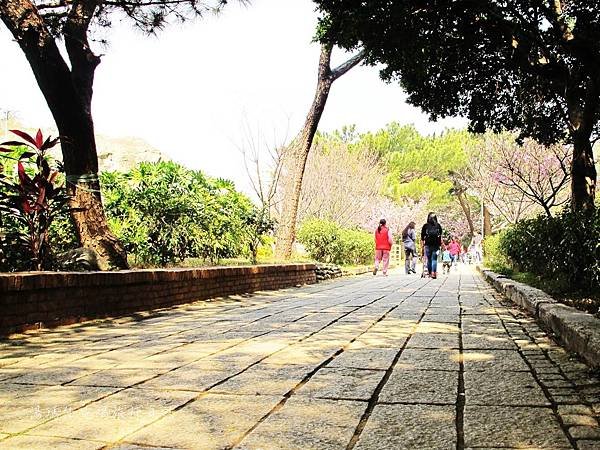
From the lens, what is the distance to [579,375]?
10.6 feet

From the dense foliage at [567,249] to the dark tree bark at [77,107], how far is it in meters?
5.22

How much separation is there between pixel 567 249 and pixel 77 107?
20.3 ft

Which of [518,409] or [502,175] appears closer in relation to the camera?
[518,409]

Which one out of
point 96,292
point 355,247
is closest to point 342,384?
point 96,292

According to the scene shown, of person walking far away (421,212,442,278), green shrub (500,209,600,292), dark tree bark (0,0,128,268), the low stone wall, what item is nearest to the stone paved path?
the low stone wall

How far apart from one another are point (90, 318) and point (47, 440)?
11.9 ft

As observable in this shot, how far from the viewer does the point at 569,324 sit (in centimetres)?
402

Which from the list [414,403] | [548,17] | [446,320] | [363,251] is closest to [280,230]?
[548,17]

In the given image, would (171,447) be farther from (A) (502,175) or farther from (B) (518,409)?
(A) (502,175)

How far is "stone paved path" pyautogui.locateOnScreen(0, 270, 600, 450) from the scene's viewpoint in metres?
2.25

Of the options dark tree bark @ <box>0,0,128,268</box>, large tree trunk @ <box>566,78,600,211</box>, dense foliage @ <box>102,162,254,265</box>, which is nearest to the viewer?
dark tree bark @ <box>0,0,128,268</box>

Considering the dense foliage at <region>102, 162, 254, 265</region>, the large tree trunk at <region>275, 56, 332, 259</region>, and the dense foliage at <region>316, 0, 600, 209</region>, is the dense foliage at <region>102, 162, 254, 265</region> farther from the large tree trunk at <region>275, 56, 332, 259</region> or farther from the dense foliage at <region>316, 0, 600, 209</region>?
the large tree trunk at <region>275, 56, 332, 259</region>

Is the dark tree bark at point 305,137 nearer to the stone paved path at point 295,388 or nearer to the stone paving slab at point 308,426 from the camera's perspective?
the stone paved path at point 295,388

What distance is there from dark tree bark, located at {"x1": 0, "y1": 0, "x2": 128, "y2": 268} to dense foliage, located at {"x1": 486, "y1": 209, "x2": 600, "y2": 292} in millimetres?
5221
